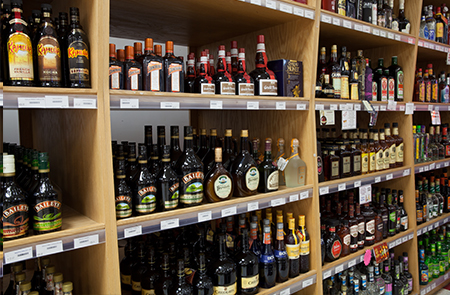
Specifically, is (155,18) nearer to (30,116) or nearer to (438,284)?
(30,116)

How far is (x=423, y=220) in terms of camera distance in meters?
3.31

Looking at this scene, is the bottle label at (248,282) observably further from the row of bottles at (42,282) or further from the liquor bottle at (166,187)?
the row of bottles at (42,282)

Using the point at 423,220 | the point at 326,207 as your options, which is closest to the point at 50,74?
the point at 326,207

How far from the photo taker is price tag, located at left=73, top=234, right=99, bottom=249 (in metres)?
1.35

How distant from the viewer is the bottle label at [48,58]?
4.38 ft

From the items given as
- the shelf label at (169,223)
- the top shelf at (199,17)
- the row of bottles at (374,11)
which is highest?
the row of bottles at (374,11)

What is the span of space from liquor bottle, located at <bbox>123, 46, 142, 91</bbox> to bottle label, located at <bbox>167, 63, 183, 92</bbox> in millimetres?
148

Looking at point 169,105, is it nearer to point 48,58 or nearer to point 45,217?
point 48,58

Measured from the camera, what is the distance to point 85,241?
4.51 ft

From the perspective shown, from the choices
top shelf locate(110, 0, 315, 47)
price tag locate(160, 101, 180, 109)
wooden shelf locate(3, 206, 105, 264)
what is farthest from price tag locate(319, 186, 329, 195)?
wooden shelf locate(3, 206, 105, 264)

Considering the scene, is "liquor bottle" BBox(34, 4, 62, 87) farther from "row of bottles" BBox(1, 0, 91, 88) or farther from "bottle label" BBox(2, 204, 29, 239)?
"bottle label" BBox(2, 204, 29, 239)

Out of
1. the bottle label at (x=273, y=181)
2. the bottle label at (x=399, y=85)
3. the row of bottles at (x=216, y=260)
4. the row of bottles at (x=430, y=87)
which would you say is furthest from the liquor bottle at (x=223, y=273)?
the row of bottles at (x=430, y=87)

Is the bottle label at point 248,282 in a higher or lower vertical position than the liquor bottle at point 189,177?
lower

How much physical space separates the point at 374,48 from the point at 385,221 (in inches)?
61.4
